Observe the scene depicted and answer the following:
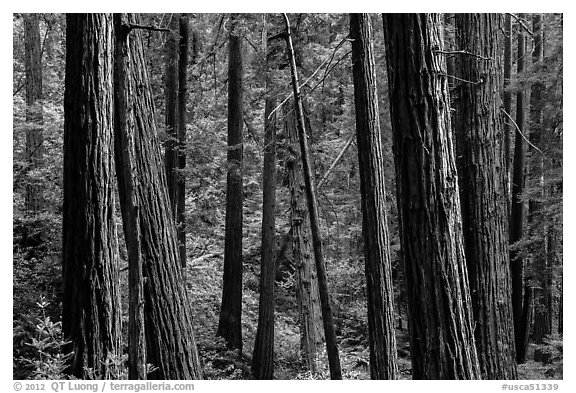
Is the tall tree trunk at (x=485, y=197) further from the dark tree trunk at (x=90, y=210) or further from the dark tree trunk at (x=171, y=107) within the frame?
the dark tree trunk at (x=171, y=107)

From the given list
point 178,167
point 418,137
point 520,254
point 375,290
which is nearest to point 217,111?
point 178,167

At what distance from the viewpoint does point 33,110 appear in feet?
44.3

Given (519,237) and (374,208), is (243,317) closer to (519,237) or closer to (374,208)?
(519,237)

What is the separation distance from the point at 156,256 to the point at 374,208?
102 inches

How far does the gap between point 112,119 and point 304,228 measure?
6205 millimetres

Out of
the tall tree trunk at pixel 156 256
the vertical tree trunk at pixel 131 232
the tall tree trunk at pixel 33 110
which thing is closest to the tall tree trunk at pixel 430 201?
the vertical tree trunk at pixel 131 232

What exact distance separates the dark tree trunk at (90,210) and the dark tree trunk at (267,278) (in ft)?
21.4

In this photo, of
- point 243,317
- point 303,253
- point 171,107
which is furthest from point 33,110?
point 243,317

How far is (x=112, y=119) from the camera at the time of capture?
607cm

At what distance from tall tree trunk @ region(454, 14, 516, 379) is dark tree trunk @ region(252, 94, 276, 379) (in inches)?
236

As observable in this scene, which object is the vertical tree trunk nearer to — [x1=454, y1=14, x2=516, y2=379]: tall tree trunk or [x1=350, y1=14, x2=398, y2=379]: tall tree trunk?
[x1=350, y1=14, x2=398, y2=379]: tall tree trunk

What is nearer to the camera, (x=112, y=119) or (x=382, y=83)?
(x=112, y=119)

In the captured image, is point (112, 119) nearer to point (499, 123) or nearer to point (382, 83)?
point (499, 123)

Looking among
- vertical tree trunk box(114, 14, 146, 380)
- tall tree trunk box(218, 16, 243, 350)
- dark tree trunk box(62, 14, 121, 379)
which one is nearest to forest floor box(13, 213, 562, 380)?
tall tree trunk box(218, 16, 243, 350)
